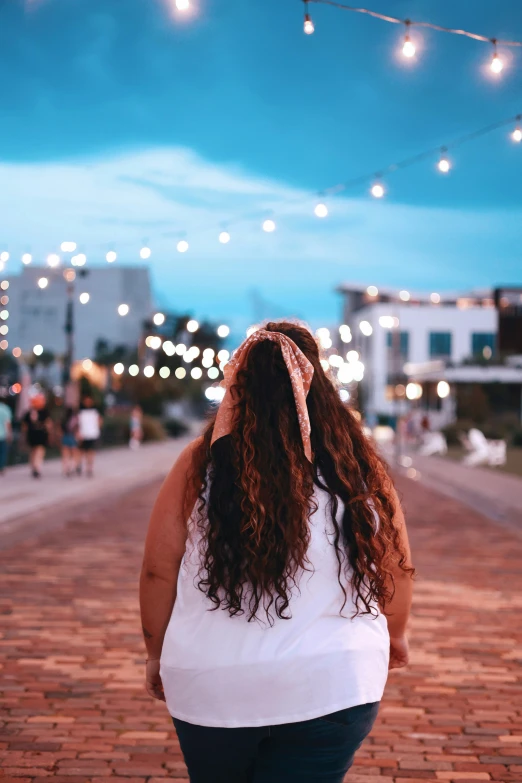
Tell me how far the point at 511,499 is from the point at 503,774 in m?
13.7

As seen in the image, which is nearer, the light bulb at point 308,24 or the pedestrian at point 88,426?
the light bulb at point 308,24

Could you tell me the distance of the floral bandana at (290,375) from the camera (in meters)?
2.48

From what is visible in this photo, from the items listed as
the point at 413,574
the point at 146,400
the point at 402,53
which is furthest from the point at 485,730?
the point at 146,400

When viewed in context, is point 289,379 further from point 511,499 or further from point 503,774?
point 511,499

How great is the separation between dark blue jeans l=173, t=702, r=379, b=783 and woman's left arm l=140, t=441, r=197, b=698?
29 cm

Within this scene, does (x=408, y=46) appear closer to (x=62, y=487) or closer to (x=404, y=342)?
(x=62, y=487)

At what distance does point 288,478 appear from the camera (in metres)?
2.45

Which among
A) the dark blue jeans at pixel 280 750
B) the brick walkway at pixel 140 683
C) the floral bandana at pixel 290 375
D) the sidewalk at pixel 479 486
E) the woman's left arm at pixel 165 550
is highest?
the floral bandana at pixel 290 375

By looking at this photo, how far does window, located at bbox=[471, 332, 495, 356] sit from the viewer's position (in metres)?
69.9

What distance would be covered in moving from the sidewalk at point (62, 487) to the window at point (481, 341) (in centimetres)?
4443

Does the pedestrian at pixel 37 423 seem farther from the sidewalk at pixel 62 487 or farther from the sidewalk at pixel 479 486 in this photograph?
the sidewalk at pixel 479 486

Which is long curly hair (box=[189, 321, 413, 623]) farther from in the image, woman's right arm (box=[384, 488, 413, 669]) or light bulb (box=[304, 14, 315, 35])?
light bulb (box=[304, 14, 315, 35])

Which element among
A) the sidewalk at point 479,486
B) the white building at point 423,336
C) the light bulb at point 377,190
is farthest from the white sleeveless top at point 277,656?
the white building at point 423,336

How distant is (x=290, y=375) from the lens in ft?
8.16
